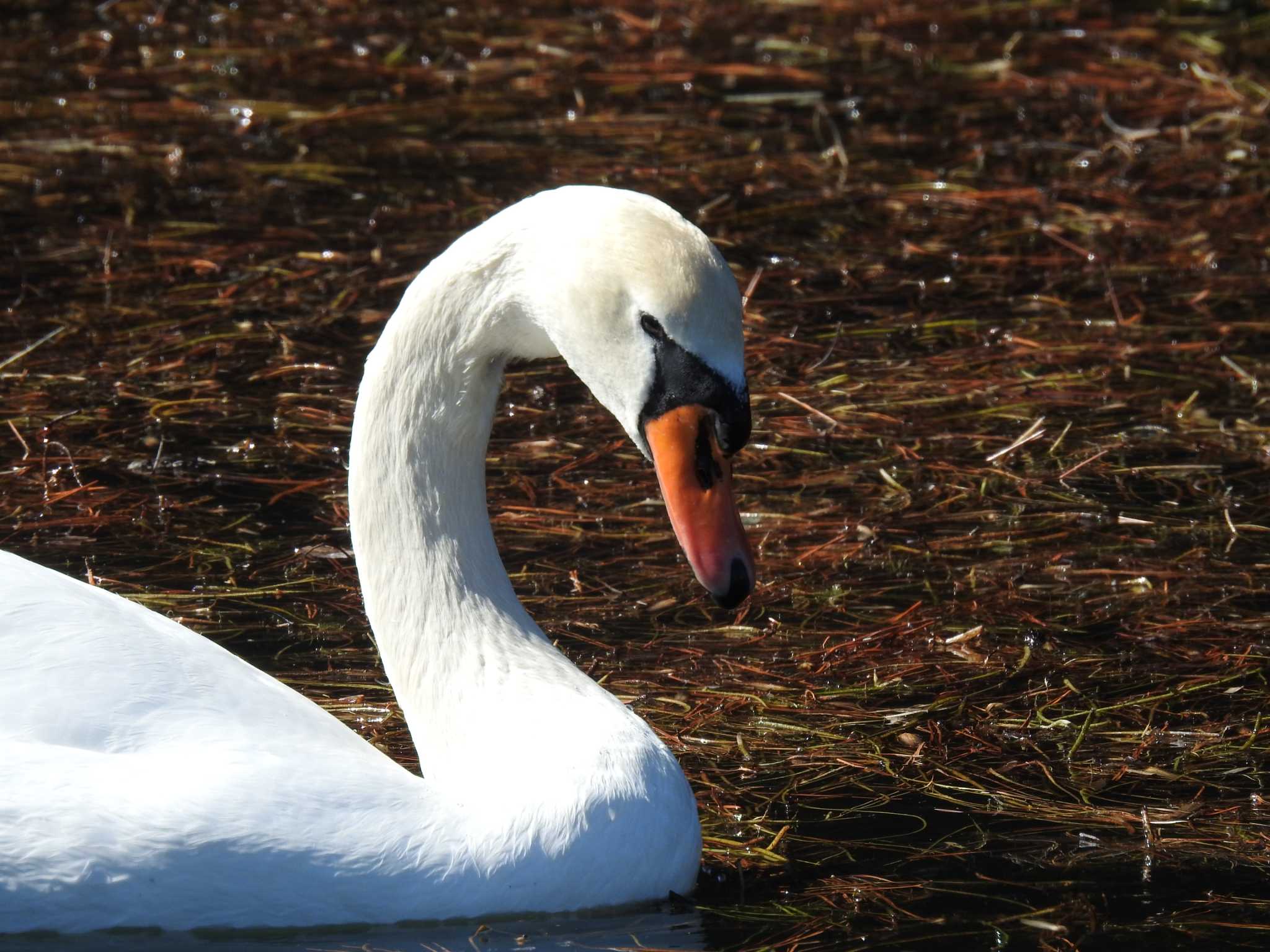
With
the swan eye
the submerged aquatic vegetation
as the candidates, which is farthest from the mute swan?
the submerged aquatic vegetation

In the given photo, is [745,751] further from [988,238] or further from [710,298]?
[988,238]

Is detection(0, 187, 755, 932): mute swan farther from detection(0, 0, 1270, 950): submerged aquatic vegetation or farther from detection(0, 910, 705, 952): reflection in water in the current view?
detection(0, 0, 1270, 950): submerged aquatic vegetation

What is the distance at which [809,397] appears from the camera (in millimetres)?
5961

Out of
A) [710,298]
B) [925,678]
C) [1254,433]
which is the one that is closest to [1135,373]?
[1254,433]

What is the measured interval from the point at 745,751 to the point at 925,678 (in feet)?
1.81

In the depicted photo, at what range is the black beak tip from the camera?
334cm

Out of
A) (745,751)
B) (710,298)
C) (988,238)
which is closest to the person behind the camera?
(710,298)

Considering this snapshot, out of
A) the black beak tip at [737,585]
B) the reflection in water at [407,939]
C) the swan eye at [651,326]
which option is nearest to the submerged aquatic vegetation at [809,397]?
the reflection in water at [407,939]

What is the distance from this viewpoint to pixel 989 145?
8.40 metres

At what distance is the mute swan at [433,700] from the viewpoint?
3.19m

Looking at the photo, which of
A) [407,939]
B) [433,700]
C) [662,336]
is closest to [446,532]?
[433,700]

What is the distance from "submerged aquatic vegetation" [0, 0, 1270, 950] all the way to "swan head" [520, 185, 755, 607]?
0.70 m

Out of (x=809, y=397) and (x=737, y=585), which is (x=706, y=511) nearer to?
(x=737, y=585)

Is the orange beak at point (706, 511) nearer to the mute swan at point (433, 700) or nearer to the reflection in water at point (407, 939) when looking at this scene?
the mute swan at point (433, 700)
